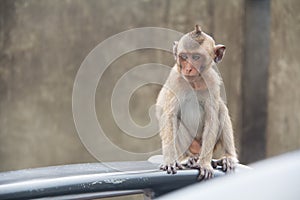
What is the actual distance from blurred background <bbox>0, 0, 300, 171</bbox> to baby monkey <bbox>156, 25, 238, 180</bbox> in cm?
227

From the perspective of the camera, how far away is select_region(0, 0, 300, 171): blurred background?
546cm

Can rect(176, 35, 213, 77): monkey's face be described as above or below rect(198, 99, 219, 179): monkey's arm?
above

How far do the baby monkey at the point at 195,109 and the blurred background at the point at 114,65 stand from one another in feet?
7.43

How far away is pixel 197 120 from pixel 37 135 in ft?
8.30

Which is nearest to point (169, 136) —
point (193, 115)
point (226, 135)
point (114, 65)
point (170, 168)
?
point (193, 115)

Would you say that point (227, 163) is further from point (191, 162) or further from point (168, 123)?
point (168, 123)

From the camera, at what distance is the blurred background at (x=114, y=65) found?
17.9 feet

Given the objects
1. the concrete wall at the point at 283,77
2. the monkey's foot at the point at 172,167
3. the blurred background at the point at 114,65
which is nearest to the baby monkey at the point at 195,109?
the monkey's foot at the point at 172,167

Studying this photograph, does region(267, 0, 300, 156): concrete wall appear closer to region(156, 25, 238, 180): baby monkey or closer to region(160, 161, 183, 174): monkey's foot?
region(156, 25, 238, 180): baby monkey

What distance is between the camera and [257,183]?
1.32m

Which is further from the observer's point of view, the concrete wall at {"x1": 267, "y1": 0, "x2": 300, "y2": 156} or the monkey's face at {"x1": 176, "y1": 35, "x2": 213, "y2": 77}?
the concrete wall at {"x1": 267, "y1": 0, "x2": 300, "y2": 156}

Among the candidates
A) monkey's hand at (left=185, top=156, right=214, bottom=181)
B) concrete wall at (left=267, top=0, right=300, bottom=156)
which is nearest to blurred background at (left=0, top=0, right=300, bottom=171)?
concrete wall at (left=267, top=0, right=300, bottom=156)

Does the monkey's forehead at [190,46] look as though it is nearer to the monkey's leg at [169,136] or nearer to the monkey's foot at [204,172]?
the monkey's leg at [169,136]

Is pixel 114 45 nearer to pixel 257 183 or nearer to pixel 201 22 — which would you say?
pixel 201 22
